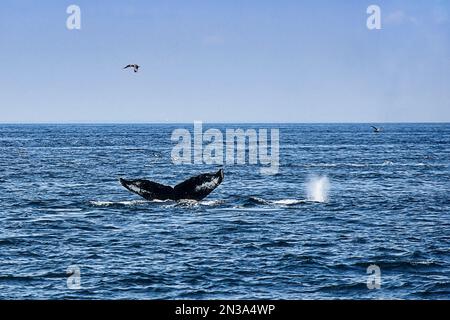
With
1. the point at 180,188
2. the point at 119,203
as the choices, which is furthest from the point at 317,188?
the point at 119,203

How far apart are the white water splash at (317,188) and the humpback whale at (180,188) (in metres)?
9.00

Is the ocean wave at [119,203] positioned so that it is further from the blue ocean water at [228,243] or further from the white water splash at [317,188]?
the white water splash at [317,188]

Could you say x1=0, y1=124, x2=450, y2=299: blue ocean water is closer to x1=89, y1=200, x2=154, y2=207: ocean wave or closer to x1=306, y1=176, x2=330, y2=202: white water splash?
x1=89, y1=200, x2=154, y2=207: ocean wave

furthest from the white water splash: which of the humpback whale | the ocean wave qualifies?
the ocean wave

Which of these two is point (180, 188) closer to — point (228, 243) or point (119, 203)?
point (119, 203)

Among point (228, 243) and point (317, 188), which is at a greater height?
point (228, 243)

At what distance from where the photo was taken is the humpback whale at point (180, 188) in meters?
32.5

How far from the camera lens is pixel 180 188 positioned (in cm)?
3503

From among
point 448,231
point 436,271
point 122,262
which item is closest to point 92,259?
point 122,262

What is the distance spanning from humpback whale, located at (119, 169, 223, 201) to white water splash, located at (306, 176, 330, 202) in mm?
9000

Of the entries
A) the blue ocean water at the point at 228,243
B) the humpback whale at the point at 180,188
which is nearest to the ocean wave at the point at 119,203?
the blue ocean water at the point at 228,243

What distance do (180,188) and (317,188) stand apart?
16.4 meters
